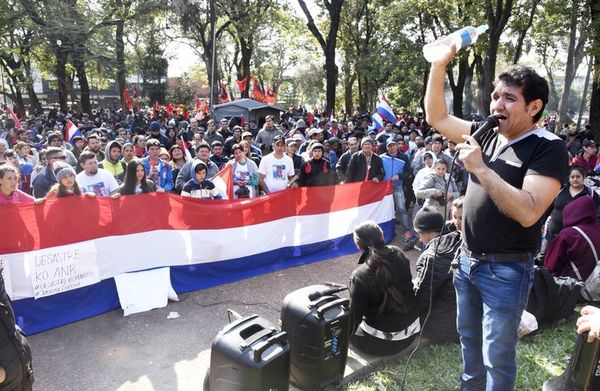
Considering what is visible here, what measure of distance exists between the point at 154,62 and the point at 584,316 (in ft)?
156

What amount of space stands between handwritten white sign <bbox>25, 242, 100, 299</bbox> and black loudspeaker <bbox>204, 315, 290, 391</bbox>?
8.52 feet

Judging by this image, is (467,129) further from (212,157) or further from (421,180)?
(212,157)

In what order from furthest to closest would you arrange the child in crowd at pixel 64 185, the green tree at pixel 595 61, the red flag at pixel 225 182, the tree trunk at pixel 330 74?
the tree trunk at pixel 330 74 < the green tree at pixel 595 61 < the red flag at pixel 225 182 < the child in crowd at pixel 64 185

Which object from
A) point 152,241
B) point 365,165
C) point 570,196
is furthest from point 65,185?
point 570,196

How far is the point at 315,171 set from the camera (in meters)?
8.15

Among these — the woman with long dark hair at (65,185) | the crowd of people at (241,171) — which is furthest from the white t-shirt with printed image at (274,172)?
the woman with long dark hair at (65,185)

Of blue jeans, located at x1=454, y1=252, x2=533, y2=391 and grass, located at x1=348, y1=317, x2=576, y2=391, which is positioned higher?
blue jeans, located at x1=454, y1=252, x2=533, y2=391

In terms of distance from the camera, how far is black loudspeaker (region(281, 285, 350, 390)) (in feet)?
11.2

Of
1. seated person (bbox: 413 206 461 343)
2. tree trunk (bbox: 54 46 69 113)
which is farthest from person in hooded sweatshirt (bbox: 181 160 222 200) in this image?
tree trunk (bbox: 54 46 69 113)

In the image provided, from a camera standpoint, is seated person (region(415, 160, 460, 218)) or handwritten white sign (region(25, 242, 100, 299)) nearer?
handwritten white sign (region(25, 242, 100, 299))

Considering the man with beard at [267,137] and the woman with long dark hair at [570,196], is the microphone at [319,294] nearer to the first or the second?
the woman with long dark hair at [570,196]

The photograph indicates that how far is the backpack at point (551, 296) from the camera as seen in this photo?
14.8 ft

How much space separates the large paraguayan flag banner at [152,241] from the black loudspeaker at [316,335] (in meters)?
2.62

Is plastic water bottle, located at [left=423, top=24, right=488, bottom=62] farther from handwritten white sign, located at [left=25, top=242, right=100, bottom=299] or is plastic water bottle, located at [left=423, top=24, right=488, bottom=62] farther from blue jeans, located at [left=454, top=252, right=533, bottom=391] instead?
handwritten white sign, located at [left=25, top=242, right=100, bottom=299]
